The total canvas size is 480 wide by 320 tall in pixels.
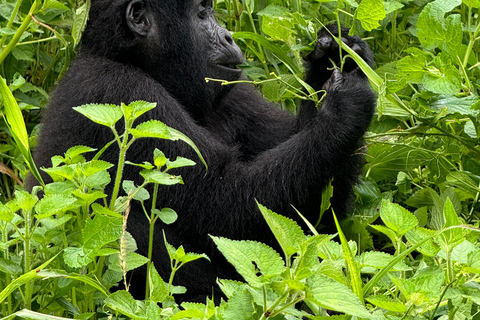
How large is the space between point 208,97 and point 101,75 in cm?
48

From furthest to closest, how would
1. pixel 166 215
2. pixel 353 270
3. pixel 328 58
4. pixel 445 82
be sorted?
pixel 328 58 → pixel 445 82 → pixel 166 215 → pixel 353 270

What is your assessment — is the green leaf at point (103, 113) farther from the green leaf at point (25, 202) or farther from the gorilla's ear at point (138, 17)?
the gorilla's ear at point (138, 17)

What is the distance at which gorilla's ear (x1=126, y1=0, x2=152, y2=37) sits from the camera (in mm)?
2801

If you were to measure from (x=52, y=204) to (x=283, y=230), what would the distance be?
1.89 feet

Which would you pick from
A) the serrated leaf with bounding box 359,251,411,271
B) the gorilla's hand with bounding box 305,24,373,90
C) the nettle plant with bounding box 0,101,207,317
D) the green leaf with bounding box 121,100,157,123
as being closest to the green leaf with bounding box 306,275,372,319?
the serrated leaf with bounding box 359,251,411,271

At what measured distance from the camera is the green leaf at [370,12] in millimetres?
2412

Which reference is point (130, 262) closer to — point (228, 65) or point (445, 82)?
point (445, 82)

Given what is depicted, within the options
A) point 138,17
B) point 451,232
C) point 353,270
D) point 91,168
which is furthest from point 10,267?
point 138,17

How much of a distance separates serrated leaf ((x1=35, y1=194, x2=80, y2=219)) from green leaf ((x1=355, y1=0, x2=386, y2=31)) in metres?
1.25

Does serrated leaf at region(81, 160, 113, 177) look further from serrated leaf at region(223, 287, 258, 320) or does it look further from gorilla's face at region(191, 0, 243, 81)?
gorilla's face at region(191, 0, 243, 81)

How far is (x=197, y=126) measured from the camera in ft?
8.91

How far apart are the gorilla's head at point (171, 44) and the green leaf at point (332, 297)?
163 centimetres

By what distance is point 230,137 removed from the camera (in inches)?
121

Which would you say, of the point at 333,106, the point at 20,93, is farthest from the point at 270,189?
the point at 20,93
